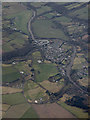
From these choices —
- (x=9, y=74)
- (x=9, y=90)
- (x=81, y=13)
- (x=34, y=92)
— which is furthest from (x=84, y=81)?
(x=81, y=13)

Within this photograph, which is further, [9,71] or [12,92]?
[9,71]

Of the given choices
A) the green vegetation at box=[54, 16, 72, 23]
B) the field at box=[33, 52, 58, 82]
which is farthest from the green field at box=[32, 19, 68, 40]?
the field at box=[33, 52, 58, 82]

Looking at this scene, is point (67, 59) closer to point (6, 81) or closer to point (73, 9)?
point (6, 81)

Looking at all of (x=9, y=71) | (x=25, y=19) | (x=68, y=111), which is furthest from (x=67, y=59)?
(x=25, y=19)

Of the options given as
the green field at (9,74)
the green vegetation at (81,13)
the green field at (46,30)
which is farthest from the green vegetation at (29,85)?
the green vegetation at (81,13)

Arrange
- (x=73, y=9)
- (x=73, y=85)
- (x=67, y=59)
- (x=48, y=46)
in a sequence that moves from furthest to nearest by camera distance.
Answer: (x=73, y=9) → (x=48, y=46) → (x=67, y=59) → (x=73, y=85)

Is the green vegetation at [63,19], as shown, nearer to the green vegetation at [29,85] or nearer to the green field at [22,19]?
the green field at [22,19]
